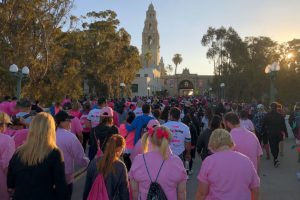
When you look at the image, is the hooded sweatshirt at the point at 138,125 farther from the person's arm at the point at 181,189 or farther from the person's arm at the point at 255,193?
the person's arm at the point at 255,193

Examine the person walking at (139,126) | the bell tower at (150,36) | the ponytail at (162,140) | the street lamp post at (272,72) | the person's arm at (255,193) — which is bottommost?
the person's arm at (255,193)

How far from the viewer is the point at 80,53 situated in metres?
29.6

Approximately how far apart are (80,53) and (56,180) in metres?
28.3

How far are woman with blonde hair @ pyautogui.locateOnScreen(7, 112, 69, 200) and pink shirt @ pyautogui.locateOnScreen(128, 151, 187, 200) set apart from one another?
0.80 metres

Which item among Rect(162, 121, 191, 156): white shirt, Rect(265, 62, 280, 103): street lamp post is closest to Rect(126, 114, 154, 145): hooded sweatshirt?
Rect(162, 121, 191, 156): white shirt

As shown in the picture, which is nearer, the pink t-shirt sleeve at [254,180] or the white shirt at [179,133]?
the pink t-shirt sleeve at [254,180]

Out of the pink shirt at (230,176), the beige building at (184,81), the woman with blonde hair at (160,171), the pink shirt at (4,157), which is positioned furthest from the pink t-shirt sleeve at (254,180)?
the beige building at (184,81)

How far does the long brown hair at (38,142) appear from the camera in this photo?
2.72 m

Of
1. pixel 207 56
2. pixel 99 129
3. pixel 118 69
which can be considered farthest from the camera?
pixel 207 56

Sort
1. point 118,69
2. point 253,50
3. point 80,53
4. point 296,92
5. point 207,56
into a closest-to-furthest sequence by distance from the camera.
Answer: point 296,92 < point 80,53 < point 118,69 < point 253,50 < point 207,56

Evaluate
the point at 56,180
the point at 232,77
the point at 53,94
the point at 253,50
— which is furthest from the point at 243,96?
the point at 56,180

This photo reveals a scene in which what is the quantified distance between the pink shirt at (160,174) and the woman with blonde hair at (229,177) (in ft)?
0.95

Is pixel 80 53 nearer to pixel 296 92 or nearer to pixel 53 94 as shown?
pixel 53 94

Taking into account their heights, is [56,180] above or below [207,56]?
below
